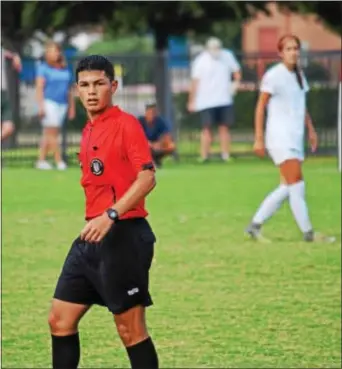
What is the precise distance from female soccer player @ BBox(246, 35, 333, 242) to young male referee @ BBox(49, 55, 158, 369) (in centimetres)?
672

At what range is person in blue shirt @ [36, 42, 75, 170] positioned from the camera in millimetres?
23719

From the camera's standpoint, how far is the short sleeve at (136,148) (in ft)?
22.3

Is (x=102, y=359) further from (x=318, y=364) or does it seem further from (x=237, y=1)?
(x=237, y=1)

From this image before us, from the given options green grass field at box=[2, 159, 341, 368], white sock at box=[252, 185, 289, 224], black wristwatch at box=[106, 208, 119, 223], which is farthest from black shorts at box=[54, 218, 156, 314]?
white sock at box=[252, 185, 289, 224]

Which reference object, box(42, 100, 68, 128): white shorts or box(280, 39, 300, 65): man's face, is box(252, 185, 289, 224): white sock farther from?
box(42, 100, 68, 128): white shorts

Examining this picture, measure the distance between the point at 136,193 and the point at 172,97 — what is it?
891 inches

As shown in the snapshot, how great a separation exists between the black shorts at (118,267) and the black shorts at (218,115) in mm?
19396

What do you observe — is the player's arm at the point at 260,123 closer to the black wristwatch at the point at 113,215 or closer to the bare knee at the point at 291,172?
the bare knee at the point at 291,172

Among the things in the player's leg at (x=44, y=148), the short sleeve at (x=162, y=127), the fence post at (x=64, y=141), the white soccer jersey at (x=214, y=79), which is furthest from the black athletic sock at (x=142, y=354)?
the fence post at (x=64, y=141)

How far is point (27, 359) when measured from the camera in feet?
29.1

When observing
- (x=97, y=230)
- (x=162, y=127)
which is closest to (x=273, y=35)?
(x=162, y=127)

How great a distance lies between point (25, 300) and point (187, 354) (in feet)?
7.96

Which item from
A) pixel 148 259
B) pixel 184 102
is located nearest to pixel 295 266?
pixel 148 259

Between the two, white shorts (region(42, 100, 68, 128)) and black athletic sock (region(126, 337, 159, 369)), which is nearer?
black athletic sock (region(126, 337, 159, 369))
